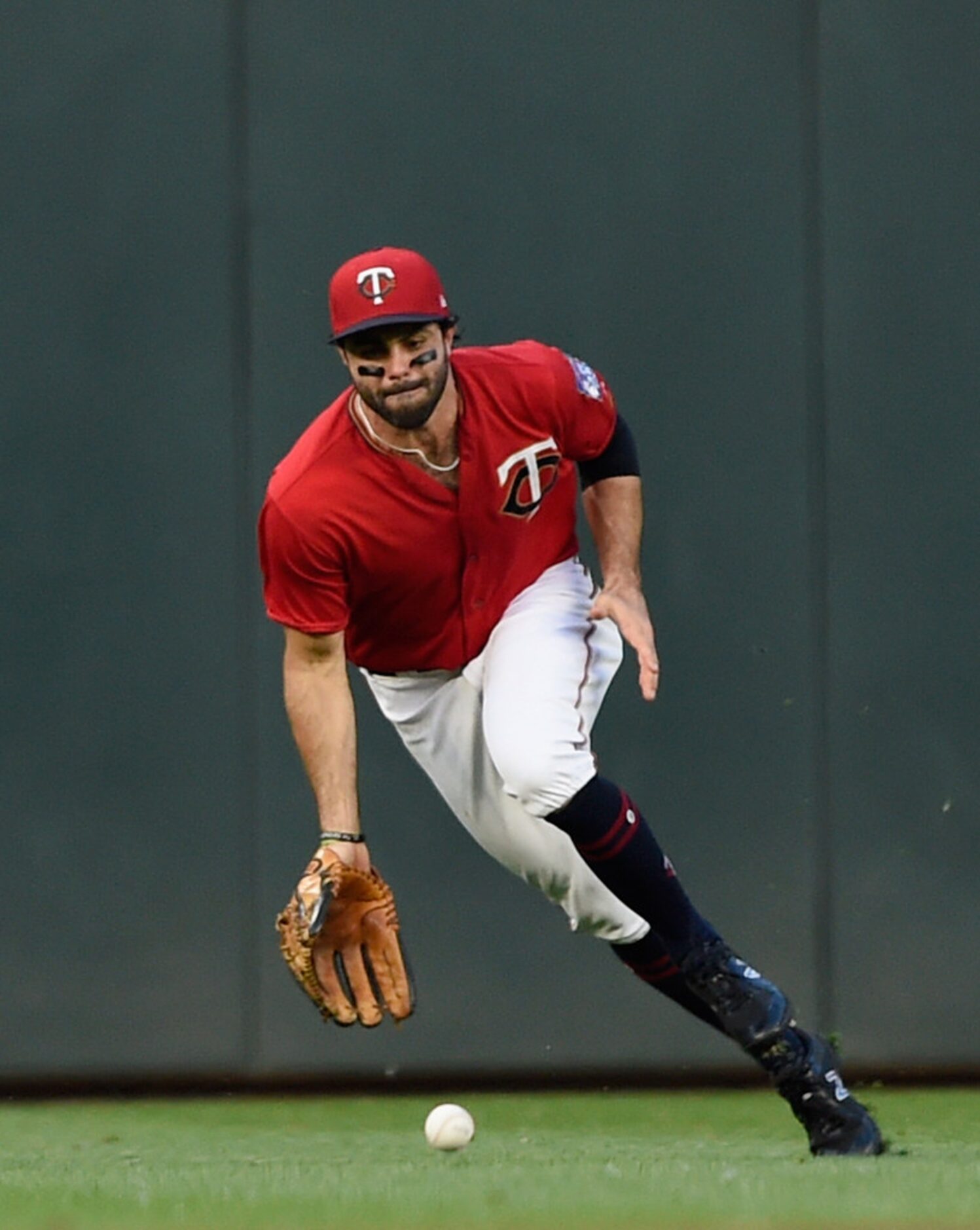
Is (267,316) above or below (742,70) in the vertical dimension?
below

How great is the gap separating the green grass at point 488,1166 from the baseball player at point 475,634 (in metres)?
0.36

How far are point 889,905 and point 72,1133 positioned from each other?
7.18 feet

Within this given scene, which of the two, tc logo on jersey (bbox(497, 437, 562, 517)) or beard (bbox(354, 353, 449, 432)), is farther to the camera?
tc logo on jersey (bbox(497, 437, 562, 517))

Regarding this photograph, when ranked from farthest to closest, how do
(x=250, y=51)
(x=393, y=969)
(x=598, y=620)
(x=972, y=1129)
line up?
(x=250, y=51)
(x=972, y=1129)
(x=598, y=620)
(x=393, y=969)

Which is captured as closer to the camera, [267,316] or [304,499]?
[304,499]

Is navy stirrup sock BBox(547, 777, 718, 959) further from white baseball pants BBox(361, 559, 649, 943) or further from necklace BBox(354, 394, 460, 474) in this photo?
necklace BBox(354, 394, 460, 474)

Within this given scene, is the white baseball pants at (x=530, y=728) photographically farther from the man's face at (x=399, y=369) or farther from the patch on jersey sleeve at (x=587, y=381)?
the man's face at (x=399, y=369)

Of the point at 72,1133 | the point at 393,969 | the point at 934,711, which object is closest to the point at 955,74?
the point at 934,711

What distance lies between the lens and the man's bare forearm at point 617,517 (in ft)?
16.4

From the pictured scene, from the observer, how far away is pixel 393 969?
15.2ft

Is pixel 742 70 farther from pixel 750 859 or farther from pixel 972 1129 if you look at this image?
pixel 972 1129

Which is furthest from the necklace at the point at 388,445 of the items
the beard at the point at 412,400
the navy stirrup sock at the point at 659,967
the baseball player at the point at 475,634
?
the navy stirrup sock at the point at 659,967

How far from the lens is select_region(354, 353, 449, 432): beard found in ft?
15.2

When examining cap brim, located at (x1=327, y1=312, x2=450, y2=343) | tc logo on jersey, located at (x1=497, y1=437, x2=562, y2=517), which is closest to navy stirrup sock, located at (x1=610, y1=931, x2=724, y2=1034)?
tc logo on jersey, located at (x1=497, y1=437, x2=562, y2=517)
